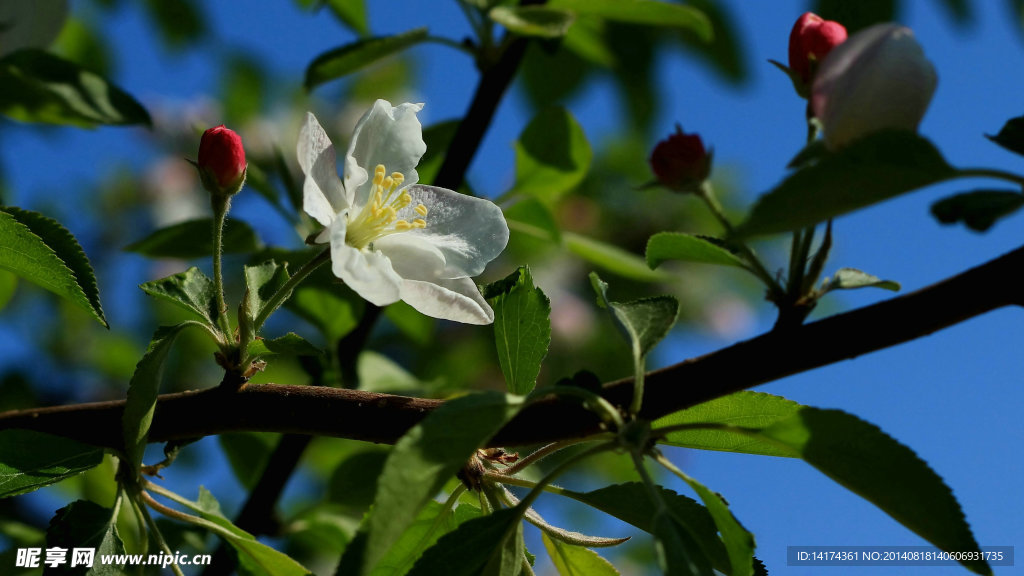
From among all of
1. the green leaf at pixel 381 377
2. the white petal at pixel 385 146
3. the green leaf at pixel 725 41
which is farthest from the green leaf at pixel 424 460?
the green leaf at pixel 725 41

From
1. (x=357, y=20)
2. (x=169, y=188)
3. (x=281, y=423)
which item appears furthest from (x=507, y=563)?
(x=169, y=188)

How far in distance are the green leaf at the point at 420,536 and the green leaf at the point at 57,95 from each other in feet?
2.88

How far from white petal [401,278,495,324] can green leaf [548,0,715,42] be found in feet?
2.71

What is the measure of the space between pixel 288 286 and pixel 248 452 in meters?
0.93

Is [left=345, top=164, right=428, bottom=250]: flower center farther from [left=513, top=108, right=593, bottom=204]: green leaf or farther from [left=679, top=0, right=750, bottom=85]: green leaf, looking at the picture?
[left=679, top=0, right=750, bottom=85]: green leaf

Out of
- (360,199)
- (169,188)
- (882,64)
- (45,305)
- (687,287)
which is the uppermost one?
(687,287)

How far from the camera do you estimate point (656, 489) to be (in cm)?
82

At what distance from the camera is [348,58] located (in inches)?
65.9

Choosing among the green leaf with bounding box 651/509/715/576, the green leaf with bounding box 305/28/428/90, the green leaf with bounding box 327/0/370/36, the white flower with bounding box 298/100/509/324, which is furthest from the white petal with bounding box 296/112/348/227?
the green leaf with bounding box 327/0/370/36

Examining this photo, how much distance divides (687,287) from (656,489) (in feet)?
10.2

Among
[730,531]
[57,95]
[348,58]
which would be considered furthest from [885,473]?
[57,95]

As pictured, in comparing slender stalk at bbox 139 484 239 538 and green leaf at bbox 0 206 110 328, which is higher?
green leaf at bbox 0 206 110 328

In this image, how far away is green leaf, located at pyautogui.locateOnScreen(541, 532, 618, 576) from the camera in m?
1.03

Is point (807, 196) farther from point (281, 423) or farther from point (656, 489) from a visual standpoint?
point (281, 423)
